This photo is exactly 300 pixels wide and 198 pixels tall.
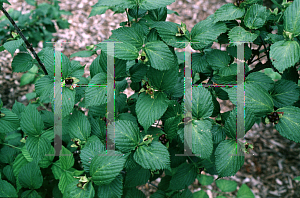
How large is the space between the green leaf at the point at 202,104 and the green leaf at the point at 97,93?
13.6 inches

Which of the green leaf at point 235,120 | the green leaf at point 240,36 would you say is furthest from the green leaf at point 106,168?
the green leaf at point 240,36

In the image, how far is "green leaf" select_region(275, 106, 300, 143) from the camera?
2.90ft

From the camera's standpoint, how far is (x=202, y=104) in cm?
93

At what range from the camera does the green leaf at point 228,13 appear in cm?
101

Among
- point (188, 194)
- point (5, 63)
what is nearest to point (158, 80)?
point (188, 194)

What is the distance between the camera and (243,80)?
1.07m

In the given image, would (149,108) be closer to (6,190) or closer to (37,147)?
(37,147)

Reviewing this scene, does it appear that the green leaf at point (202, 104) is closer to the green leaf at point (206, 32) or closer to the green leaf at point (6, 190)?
the green leaf at point (206, 32)

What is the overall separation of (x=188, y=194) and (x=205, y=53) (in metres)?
0.78

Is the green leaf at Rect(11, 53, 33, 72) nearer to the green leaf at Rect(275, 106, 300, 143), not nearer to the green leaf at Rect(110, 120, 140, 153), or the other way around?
the green leaf at Rect(110, 120, 140, 153)

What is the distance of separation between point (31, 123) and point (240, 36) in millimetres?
990

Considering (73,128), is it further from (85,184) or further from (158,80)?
(158,80)

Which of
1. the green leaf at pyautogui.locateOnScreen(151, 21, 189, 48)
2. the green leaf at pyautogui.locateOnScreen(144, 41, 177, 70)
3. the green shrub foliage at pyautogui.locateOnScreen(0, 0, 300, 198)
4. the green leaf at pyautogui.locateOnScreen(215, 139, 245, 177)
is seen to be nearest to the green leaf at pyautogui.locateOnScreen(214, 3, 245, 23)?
the green shrub foliage at pyautogui.locateOnScreen(0, 0, 300, 198)

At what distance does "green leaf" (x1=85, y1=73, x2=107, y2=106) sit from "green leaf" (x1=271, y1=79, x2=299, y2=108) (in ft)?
2.44
